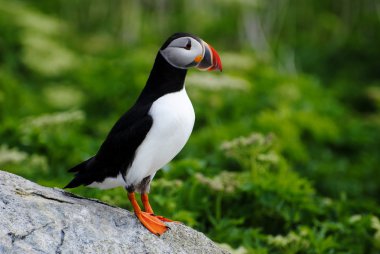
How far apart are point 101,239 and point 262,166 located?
3654 millimetres

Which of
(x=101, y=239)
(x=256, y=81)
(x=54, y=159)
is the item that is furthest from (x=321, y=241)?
(x=256, y=81)

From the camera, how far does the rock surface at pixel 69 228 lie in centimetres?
360

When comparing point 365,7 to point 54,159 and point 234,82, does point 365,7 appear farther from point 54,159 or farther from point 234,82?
point 54,159

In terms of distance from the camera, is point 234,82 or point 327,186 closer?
point 327,186

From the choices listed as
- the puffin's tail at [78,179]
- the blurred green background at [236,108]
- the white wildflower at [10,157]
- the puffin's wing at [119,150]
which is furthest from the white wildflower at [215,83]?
the puffin's wing at [119,150]

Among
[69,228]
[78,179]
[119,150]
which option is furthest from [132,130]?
[69,228]

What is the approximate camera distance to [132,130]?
406 cm

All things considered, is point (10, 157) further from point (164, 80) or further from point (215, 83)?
point (215, 83)

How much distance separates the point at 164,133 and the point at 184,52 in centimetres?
54

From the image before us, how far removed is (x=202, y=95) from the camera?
38.9 feet

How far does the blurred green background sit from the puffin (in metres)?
1.47

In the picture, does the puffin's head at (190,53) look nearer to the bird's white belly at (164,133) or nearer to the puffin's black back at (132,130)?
the puffin's black back at (132,130)

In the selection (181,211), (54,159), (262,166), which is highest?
(181,211)

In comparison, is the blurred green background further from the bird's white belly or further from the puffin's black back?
the bird's white belly
